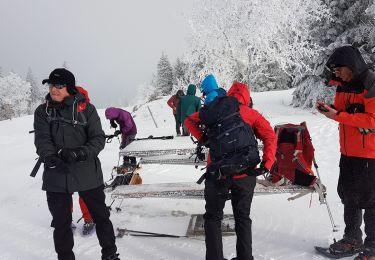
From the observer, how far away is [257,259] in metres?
4.19

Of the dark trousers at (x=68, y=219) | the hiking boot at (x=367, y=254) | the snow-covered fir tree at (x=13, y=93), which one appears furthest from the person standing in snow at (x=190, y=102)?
the snow-covered fir tree at (x=13, y=93)

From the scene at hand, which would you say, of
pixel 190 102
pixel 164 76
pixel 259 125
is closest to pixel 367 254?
pixel 259 125

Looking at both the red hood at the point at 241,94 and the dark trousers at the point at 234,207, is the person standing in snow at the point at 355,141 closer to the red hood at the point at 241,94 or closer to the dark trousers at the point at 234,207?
the red hood at the point at 241,94

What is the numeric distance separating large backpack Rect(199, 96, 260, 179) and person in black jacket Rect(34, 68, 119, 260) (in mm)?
1403

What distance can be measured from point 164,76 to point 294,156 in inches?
2117

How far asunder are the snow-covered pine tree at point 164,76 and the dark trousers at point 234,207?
5358 centimetres

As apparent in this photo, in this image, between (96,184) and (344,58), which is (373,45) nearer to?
(344,58)

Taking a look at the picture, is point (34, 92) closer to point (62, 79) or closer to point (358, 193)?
point (62, 79)

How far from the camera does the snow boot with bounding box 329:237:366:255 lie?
13.4 feet

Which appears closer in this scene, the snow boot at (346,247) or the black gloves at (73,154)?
the black gloves at (73,154)

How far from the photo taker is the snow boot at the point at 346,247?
4098 millimetres

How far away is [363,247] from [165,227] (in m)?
2.83

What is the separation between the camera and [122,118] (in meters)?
6.91

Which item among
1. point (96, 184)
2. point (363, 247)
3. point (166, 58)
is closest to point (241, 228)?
point (363, 247)
